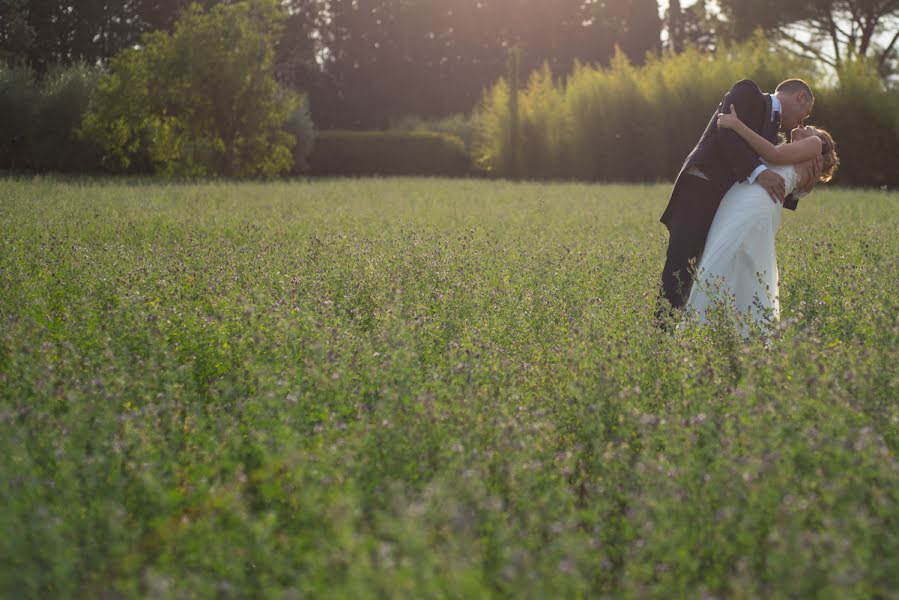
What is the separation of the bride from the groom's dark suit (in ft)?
0.27

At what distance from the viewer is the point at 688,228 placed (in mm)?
6215

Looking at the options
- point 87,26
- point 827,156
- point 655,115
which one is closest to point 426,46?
point 87,26

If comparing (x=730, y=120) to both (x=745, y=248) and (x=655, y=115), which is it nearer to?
(x=745, y=248)

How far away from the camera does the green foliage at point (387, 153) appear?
115 ft

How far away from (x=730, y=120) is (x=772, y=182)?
49 centimetres

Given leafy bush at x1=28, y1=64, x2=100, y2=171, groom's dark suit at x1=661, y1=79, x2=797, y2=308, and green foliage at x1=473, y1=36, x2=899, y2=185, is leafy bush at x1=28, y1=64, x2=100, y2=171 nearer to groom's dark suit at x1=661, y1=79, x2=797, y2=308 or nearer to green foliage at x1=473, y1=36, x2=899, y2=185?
green foliage at x1=473, y1=36, x2=899, y2=185

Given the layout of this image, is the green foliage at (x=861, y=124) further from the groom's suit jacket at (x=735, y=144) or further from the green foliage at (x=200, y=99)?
the groom's suit jacket at (x=735, y=144)

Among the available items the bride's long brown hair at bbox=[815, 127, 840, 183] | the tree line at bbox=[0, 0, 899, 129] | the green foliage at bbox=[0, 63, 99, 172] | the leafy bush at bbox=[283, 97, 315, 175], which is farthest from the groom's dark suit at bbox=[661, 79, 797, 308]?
the tree line at bbox=[0, 0, 899, 129]

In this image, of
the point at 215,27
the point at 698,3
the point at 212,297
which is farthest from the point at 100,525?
the point at 698,3

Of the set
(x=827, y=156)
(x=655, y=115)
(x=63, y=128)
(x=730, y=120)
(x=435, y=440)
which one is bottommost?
(x=435, y=440)

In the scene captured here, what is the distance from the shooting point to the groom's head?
595cm

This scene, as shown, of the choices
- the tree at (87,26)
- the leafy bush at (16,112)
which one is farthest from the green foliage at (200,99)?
the tree at (87,26)

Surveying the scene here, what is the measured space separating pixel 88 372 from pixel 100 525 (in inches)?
60.4

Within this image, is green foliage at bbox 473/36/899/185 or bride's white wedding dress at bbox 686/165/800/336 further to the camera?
green foliage at bbox 473/36/899/185
